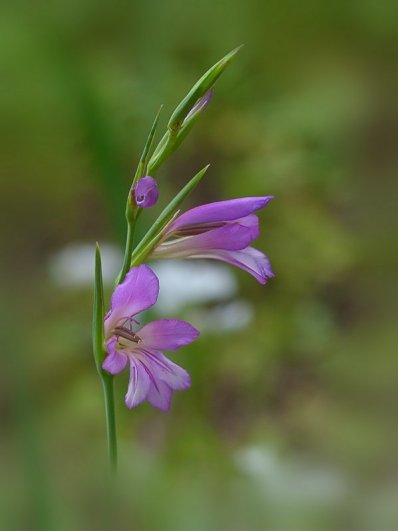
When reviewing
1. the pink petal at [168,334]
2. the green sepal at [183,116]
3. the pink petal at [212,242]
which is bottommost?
the pink petal at [168,334]

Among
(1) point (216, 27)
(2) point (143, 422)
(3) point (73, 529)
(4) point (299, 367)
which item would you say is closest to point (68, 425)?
(2) point (143, 422)

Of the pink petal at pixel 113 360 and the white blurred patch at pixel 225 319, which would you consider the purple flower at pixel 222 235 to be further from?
the white blurred patch at pixel 225 319

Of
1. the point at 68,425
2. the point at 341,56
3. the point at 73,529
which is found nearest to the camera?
the point at 73,529

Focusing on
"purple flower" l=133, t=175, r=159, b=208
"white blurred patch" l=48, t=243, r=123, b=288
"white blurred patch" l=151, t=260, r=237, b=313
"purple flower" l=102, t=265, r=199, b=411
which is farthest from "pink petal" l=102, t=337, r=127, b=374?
"white blurred patch" l=48, t=243, r=123, b=288

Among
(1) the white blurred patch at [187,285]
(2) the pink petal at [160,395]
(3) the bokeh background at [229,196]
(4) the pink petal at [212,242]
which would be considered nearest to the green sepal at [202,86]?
(4) the pink petal at [212,242]

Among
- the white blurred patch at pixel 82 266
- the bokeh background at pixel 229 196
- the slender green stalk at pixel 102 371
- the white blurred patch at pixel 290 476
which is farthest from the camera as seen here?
the white blurred patch at pixel 82 266

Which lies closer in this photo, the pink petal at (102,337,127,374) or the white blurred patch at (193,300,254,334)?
Result: the pink petal at (102,337,127,374)

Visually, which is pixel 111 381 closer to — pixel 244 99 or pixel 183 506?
pixel 183 506

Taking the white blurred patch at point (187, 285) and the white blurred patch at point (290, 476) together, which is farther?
the white blurred patch at point (187, 285)

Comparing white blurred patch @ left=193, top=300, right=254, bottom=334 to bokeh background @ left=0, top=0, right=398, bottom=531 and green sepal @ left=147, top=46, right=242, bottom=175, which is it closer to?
bokeh background @ left=0, top=0, right=398, bottom=531
